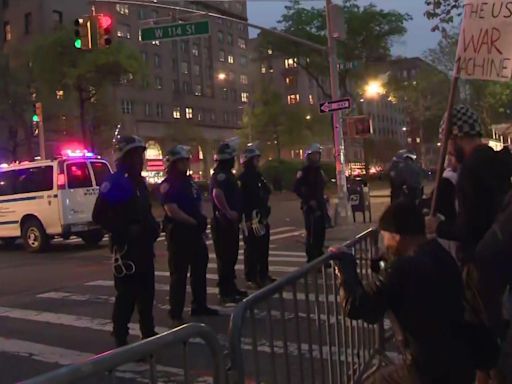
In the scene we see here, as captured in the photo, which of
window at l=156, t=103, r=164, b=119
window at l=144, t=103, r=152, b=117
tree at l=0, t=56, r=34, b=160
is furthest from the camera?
window at l=156, t=103, r=164, b=119

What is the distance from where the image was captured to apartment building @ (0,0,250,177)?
55719 millimetres

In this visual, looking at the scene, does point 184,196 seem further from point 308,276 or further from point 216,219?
point 308,276

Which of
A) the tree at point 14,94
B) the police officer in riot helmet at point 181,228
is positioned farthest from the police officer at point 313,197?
the tree at point 14,94

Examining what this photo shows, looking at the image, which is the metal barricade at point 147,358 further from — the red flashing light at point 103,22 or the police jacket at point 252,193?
the red flashing light at point 103,22

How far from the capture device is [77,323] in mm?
7344

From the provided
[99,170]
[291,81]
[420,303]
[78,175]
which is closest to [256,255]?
[420,303]

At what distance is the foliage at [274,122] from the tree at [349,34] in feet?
35.6

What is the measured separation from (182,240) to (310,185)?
3775mm

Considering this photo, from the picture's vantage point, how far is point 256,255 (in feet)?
28.6

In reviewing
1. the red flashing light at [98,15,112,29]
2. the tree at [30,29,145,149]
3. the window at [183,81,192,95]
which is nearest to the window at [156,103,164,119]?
the window at [183,81,192,95]

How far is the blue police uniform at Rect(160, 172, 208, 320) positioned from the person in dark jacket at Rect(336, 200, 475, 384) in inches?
149

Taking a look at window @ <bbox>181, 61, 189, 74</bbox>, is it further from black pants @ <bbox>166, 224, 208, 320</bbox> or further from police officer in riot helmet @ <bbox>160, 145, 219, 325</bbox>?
black pants @ <bbox>166, 224, 208, 320</bbox>

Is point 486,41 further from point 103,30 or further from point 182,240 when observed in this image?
point 103,30

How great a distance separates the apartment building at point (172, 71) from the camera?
55719 millimetres
